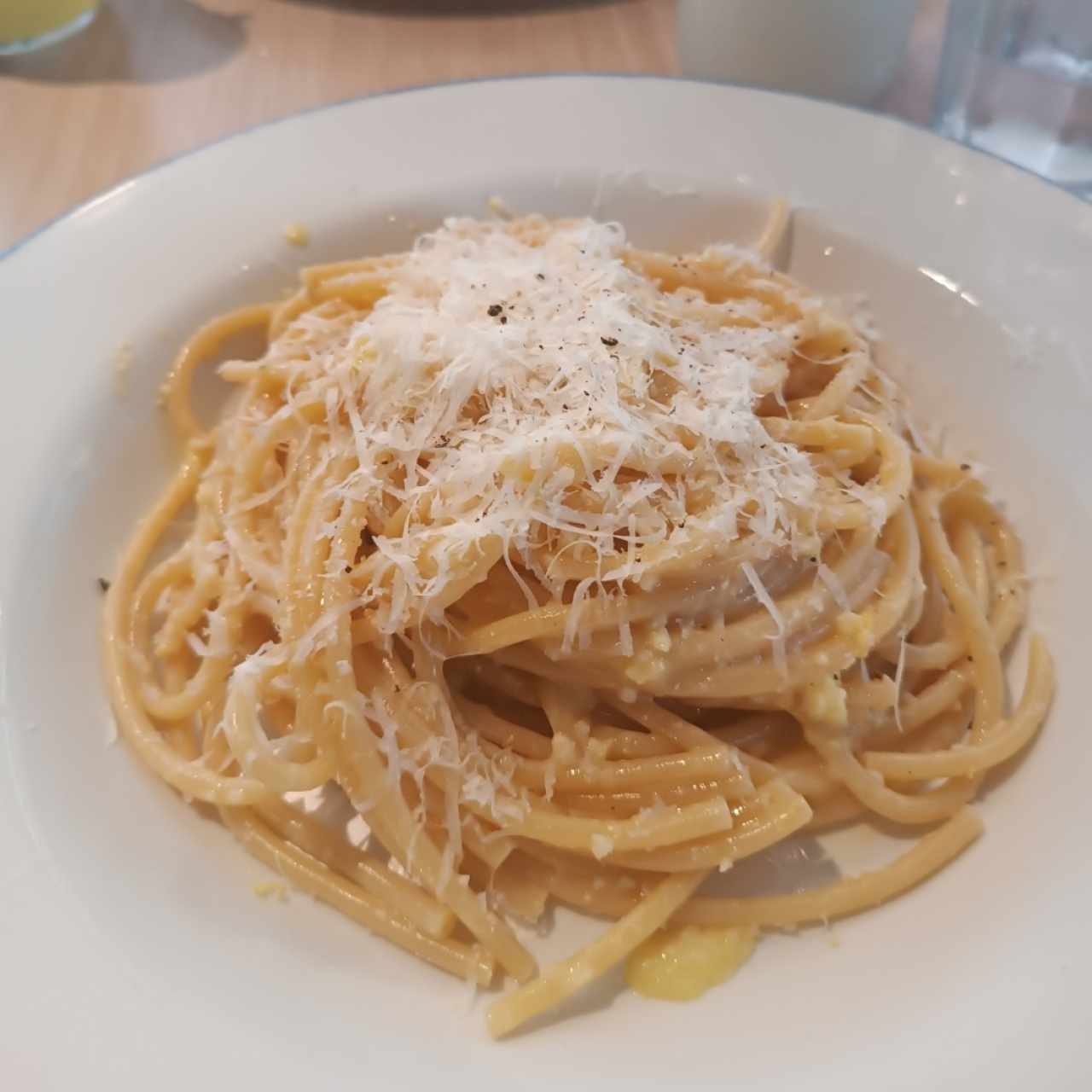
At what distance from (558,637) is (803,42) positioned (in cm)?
167

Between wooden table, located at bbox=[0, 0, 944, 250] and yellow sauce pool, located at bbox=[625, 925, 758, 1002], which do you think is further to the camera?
wooden table, located at bbox=[0, 0, 944, 250]

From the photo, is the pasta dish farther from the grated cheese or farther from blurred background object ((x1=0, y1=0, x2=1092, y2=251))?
blurred background object ((x1=0, y1=0, x2=1092, y2=251))

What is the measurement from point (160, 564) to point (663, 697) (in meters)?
0.91

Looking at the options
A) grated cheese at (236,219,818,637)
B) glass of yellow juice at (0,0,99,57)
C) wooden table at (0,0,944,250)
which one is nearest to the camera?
grated cheese at (236,219,818,637)

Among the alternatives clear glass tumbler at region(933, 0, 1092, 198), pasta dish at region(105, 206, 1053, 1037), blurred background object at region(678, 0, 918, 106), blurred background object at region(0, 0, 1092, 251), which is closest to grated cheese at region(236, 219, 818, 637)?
pasta dish at region(105, 206, 1053, 1037)

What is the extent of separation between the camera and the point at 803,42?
2320 mm

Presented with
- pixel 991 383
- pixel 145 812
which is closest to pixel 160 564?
pixel 145 812

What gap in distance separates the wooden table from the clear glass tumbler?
6.1 inches

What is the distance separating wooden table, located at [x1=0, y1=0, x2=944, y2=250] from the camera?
266 centimetres

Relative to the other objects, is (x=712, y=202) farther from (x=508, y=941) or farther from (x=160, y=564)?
(x=508, y=941)

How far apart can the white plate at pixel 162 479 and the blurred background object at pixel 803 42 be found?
0.24 m

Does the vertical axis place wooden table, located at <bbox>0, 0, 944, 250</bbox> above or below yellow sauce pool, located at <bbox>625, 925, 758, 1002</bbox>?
above

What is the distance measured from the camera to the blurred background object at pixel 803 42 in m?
2.28

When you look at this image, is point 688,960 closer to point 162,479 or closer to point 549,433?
point 549,433
